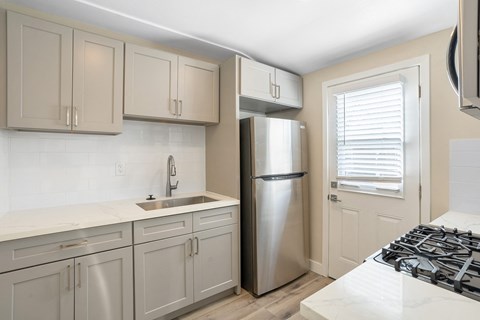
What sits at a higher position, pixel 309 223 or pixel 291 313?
pixel 309 223

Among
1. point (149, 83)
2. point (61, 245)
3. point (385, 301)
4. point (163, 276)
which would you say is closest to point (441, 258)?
point (385, 301)

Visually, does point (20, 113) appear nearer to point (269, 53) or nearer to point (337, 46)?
Answer: point (269, 53)

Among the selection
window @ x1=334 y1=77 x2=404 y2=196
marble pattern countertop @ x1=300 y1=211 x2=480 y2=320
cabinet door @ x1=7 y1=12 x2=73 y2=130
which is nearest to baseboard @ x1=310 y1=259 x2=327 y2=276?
window @ x1=334 y1=77 x2=404 y2=196

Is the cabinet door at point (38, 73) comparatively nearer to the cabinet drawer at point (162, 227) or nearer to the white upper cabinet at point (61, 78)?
the white upper cabinet at point (61, 78)

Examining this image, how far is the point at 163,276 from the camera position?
1.76m

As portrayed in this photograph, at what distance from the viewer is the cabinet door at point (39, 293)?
1.27 metres

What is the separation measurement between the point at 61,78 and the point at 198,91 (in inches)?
40.9

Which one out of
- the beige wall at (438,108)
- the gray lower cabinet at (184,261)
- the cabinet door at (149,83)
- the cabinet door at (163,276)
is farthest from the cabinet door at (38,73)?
the beige wall at (438,108)

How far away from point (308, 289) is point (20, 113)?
9.02 ft

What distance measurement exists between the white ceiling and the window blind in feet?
1.45

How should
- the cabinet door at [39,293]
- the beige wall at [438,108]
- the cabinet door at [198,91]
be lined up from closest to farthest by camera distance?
1. the cabinet door at [39,293]
2. the beige wall at [438,108]
3. the cabinet door at [198,91]

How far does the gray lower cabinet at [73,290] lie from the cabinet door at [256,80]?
5.52 feet

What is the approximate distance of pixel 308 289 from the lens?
2338mm

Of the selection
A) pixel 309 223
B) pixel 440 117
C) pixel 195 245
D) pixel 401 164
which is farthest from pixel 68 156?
pixel 440 117
